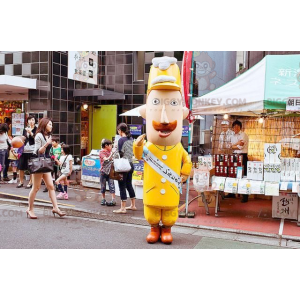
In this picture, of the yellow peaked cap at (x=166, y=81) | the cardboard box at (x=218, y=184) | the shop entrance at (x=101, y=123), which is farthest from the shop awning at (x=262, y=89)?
the shop entrance at (x=101, y=123)

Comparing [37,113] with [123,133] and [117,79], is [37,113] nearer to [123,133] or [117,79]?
[117,79]

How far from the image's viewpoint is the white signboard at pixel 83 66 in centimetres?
1267

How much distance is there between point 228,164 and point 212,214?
118 centimetres

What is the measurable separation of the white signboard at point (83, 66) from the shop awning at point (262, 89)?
6638 millimetres

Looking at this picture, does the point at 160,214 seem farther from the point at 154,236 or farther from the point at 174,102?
the point at 174,102

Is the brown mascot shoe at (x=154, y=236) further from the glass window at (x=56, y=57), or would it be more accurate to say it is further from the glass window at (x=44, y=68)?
the glass window at (x=56, y=57)

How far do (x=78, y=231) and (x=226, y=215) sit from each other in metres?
3.36

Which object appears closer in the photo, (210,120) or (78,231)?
(78,231)

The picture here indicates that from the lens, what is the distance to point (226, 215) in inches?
313

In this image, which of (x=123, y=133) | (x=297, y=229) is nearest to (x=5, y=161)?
(x=123, y=133)

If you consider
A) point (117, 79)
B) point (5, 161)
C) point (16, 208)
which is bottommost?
point (16, 208)

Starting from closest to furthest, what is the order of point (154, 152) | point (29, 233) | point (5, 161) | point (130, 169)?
point (154, 152)
point (29, 233)
point (130, 169)
point (5, 161)

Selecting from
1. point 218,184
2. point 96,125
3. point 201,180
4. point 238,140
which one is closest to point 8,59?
point 96,125

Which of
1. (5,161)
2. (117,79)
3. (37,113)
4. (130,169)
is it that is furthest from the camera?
(117,79)
